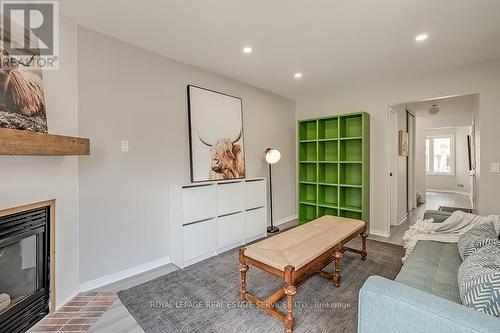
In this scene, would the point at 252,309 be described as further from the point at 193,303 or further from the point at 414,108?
the point at 414,108

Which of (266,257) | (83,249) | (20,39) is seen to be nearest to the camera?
(20,39)

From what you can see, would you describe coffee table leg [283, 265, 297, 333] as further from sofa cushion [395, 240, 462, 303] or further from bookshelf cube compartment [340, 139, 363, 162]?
bookshelf cube compartment [340, 139, 363, 162]

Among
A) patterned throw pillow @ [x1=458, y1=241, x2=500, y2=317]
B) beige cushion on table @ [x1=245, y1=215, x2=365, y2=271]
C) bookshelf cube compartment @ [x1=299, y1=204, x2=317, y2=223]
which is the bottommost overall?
bookshelf cube compartment @ [x1=299, y1=204, x2=317, y2=223]

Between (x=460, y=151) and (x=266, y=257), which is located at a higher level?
(x=460, y=151)

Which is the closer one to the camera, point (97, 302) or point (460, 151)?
point (97, 302)

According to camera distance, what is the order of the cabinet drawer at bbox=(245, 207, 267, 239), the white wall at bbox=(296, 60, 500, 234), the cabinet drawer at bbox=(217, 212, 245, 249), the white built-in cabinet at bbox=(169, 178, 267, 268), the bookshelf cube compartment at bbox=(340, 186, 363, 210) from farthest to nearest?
the bookshelf cube compartment at bbox=(340, 186, 363, 210)
the cabinet drawer at bbox=(245, 207, 267, 239)
the cabinet drawer at bbox=(217, 212, 245, 249)
the white wall at bbox=(296, 60, 500, 234)
the white built-in cabinet at bbox=(169, 178, 267, 268)

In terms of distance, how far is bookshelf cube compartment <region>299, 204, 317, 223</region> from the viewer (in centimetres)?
450

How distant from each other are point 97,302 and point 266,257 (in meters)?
1.53

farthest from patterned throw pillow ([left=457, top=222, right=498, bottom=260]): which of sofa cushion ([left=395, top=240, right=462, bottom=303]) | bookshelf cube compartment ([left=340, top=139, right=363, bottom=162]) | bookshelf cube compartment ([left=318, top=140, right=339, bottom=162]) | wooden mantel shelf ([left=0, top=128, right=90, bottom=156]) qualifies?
wooden mantel shelf ([left=0, top=128, right=90, bottom=156])

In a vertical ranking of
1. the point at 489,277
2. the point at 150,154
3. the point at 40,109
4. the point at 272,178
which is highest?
the point at 40,109

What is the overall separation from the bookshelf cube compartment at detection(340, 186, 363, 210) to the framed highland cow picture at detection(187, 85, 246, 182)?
1837 mm

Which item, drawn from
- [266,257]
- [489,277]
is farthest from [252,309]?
[489,277]

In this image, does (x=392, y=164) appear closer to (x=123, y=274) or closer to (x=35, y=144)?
(x=123, y=274)

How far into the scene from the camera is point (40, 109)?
1.74 m
